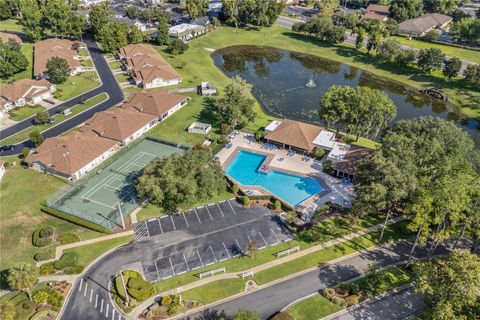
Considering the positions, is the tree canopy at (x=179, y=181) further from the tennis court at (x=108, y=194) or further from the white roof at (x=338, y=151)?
the white roof at (x=338, y=151)

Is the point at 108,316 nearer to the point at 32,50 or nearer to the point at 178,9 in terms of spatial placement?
the point at 32,50

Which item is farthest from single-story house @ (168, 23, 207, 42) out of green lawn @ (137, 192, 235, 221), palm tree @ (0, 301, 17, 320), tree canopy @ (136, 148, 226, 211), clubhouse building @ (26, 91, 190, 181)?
palm tree @ (0, 301, 17, 320)

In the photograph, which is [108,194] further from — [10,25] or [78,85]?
[10,25]

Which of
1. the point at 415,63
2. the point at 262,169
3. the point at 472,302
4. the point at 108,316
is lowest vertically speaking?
the point at 108,316

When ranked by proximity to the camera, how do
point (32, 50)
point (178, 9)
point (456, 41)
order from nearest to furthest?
1. point (32, 50)
2. point (456, 41)
3. point (178, 9)

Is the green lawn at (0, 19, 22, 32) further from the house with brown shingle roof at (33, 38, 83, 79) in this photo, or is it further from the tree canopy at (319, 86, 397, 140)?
the tree canopy at (319, 86, 397, 140)

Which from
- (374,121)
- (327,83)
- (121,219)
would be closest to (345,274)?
(121,219)

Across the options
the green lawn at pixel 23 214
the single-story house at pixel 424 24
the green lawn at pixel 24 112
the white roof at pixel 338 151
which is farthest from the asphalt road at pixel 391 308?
the single-story house at pixel 424 24
